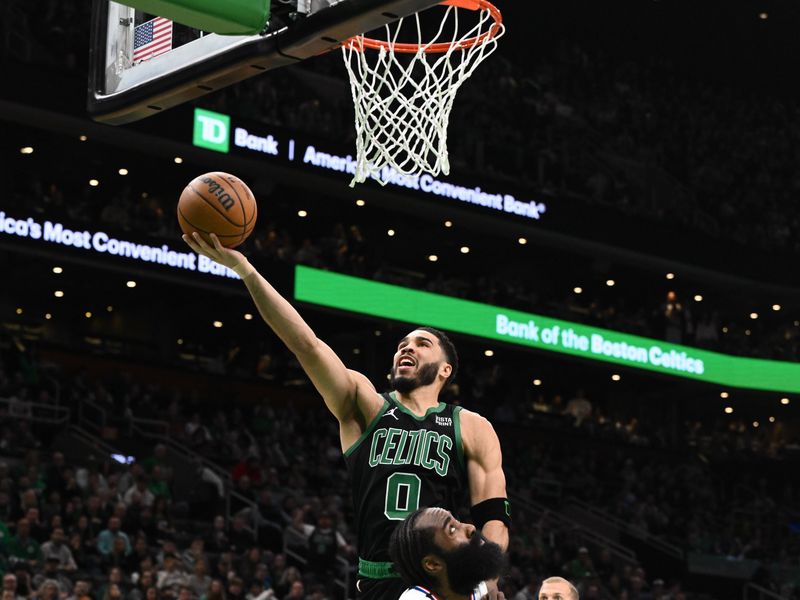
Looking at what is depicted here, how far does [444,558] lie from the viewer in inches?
159

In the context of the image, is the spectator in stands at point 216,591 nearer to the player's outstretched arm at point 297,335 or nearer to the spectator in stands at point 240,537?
the spectator in stands at point 240,537

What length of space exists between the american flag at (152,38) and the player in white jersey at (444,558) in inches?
118

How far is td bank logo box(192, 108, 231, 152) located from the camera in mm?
22547

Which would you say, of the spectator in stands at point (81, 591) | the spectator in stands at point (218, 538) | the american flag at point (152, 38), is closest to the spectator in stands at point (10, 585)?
the spectator in stands at point (81, 591)

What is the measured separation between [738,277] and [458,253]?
5622 millimetres

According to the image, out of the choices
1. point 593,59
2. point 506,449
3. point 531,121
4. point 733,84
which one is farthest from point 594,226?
point 733,84

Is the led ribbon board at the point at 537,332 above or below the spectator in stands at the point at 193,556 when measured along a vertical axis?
above

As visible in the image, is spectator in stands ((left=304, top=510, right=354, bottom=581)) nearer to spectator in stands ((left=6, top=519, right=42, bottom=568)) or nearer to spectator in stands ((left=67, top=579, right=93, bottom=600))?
spectator in stands ((left=6, top=519, right=42, bottom=568))

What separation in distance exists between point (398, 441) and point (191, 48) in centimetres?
189

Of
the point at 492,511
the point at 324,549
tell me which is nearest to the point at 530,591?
the point at 324,549

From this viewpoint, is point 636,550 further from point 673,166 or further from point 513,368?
point 673,166

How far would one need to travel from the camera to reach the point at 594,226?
27.1 m

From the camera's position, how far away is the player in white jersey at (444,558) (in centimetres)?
403

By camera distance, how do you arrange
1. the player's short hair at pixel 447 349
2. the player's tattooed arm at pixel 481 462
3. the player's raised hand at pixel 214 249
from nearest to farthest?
the player's raised hand at pixel 214 249 < the player's tattooed arm at pixel 481 462 < the player's short hair at pixel 447 349
